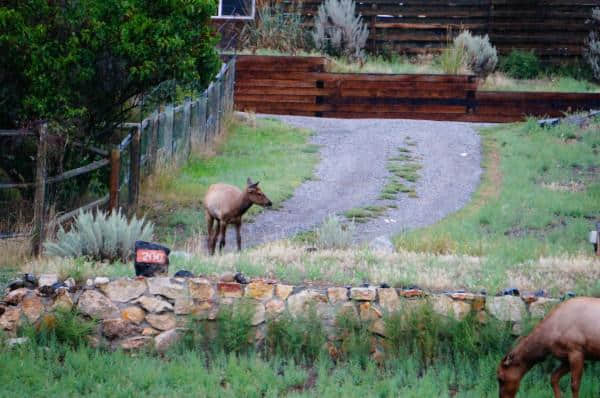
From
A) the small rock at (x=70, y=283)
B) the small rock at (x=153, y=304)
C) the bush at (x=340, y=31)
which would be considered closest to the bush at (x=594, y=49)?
the bush at (x=340, y=31)

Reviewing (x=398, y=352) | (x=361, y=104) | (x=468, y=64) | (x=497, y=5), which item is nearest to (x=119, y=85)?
(x=398, y=352)

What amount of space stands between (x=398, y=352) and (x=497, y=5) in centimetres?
2301

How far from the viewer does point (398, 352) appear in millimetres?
10562

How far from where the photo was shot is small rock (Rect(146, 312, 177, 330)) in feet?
35.6

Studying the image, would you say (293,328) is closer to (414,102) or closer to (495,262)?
(495,262)

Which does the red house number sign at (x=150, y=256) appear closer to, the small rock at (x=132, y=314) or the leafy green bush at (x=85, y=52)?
the small rock at (x=132, y=314)

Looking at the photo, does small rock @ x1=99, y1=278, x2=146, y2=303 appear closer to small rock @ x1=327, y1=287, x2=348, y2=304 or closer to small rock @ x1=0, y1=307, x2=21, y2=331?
small rock @ x1=0, y1=307, x2=21, y2=331

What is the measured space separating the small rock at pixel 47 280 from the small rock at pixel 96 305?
0.37 meters

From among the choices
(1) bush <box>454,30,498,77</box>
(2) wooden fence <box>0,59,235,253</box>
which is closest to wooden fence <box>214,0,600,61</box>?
(1) bush <box>454,30,498,77</box>

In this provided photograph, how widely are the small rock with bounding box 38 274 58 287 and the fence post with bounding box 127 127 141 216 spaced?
Result: 5.25m

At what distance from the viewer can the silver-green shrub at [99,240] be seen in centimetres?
1231

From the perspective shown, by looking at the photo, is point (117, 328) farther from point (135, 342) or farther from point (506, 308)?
point (506, 308)

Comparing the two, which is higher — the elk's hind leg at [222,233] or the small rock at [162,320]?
the elk's hind leg at [222,233]

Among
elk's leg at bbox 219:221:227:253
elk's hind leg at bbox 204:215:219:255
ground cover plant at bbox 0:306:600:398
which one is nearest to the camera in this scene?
ground cover plant at bbox 0:306:600:398
